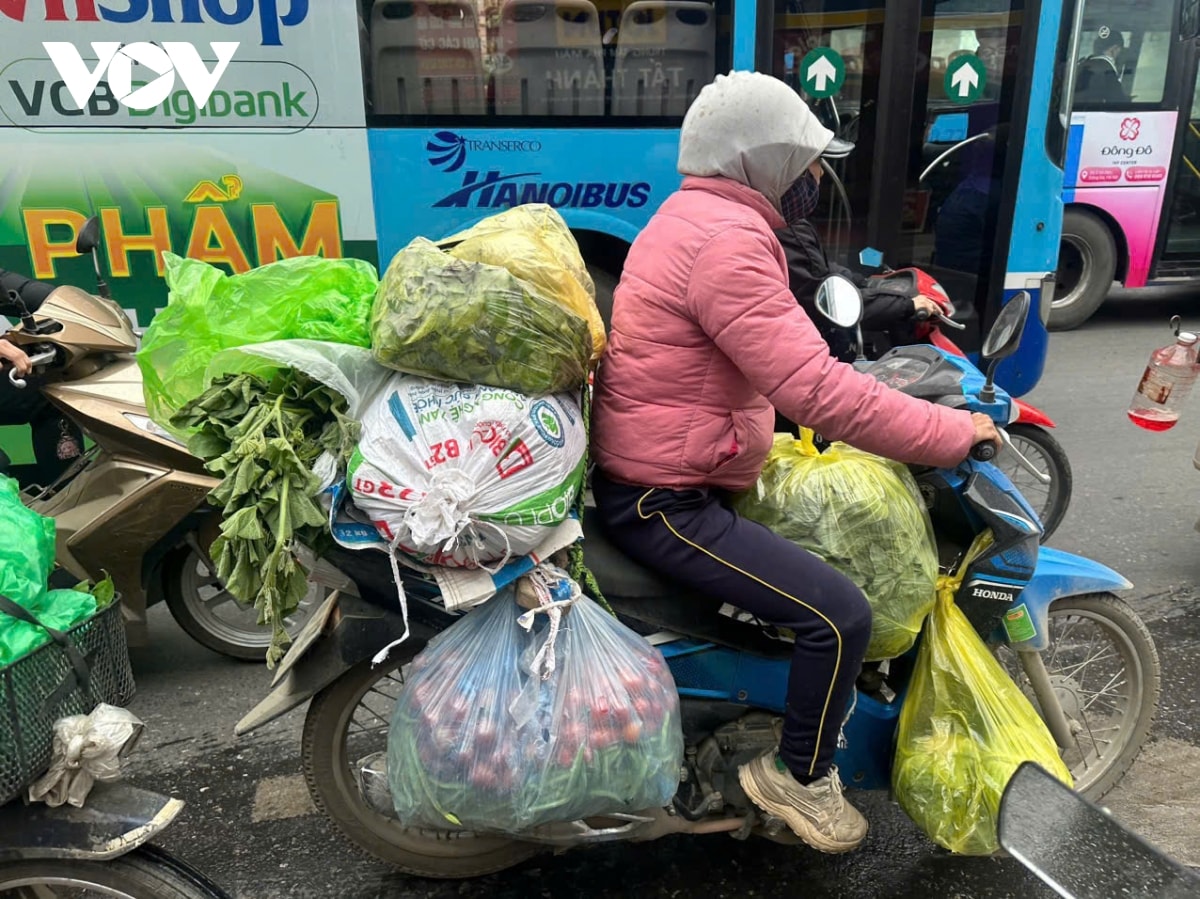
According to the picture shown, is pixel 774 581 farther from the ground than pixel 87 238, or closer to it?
closer to it

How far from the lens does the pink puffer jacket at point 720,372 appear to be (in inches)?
74.1

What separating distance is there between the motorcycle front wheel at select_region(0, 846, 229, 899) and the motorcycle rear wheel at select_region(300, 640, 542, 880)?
0.48m

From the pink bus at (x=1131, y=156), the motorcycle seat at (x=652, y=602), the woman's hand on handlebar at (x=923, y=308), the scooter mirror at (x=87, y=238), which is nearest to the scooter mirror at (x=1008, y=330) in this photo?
the motorcycle seat at (x=652, y=602)

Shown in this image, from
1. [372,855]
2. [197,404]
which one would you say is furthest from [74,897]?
[197,404]

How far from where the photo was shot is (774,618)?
80.2 inches

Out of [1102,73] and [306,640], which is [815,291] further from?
[1102,73]

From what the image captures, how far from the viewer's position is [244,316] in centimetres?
210

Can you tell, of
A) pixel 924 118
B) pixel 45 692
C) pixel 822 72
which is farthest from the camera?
pixel 924 118

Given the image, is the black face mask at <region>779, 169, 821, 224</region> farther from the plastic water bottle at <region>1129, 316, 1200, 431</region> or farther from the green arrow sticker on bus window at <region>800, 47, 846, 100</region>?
the green arrow sticker on bus window at <region>800, 47, 846, 100</region>

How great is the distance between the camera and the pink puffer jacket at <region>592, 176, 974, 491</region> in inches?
74.1

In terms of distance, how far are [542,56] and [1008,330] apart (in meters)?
3.33

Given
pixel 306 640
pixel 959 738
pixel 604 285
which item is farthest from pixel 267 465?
pixel 604 285

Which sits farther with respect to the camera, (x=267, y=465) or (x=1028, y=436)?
(x=1028, y=436)

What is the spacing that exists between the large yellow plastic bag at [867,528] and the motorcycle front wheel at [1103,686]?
544mm
